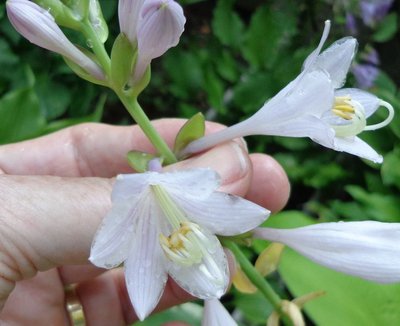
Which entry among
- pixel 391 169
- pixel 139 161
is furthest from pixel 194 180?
pixel 391 169

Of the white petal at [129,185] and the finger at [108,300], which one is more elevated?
the white petal at [129,185]

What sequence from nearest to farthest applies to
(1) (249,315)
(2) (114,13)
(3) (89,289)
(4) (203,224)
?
(4) (203,224) < (3) (89,289) < (1) (249,315) < (2) (114,13)

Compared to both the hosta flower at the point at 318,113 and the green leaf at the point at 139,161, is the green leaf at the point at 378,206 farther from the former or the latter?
the green leaf at the point at 139,161

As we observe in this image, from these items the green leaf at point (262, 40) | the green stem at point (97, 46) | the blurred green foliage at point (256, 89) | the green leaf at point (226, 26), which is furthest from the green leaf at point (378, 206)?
the green stem at point (97, 46)

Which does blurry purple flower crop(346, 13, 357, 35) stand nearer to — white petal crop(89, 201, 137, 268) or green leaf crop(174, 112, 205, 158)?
green leaf crop(174, 112, 205, 158)

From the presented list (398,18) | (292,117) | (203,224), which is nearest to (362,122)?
(292,117)

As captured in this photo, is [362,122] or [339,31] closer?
[362,122]

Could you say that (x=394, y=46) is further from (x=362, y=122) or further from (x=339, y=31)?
(x=362, y=122)

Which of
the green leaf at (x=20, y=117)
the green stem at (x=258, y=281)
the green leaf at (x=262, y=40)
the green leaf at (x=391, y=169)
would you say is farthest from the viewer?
the green leaf at (x=262, y=40)
